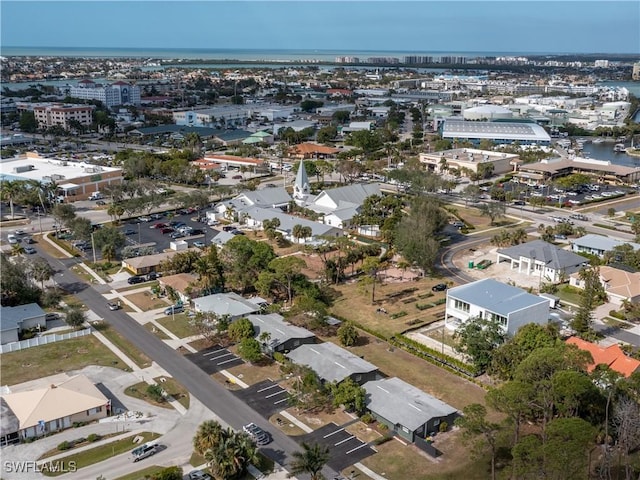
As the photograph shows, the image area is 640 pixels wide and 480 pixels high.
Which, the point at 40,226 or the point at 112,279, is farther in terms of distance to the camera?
the point at 40,226

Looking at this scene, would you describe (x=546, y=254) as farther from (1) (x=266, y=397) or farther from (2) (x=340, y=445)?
(2) (x=340, y=445)

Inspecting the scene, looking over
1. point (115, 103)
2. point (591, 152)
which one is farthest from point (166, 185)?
point (115, 103)

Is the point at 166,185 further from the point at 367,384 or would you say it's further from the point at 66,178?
the point at 367,384

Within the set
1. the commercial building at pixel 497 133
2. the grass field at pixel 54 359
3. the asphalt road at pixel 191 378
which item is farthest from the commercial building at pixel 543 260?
the commercial building at pixel 497 133

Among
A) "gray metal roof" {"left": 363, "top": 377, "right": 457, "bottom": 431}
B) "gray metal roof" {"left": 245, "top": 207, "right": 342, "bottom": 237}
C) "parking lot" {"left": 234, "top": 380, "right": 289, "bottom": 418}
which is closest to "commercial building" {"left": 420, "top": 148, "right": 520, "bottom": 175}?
"gray metal roof" {"left": 245, "top": 207, "right": 342, "bottom": 237}

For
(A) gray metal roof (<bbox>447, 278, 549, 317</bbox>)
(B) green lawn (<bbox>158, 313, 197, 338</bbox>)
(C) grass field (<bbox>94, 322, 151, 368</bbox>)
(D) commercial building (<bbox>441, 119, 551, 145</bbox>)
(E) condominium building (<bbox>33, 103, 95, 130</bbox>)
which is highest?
(E) condominium building (<bbox>33, 103, 95, 130</bbox>)

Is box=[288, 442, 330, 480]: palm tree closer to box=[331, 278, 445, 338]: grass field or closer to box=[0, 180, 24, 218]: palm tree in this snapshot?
box=[331, 278, 445, 338]: grass field
